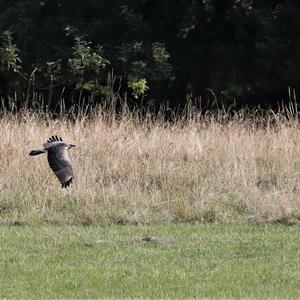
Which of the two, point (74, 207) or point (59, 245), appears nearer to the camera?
point (59, 245)

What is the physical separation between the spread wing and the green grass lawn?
0.89m

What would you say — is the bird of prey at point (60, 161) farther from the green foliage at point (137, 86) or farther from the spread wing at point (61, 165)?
the green foliage at point (137, 86)

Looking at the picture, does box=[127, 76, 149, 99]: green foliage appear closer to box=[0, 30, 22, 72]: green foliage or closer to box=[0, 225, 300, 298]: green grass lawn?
box=[0, 30, 22, 72]: green foliage

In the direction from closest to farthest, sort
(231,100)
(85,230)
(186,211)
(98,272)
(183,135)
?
(98,272)
(85,230)
(186,211)
(183,135)
(231,100)

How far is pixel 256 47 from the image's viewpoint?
883 inches

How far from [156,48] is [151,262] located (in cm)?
1317

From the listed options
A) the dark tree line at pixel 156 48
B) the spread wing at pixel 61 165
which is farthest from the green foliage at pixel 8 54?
the spread wing at pixel 61 165

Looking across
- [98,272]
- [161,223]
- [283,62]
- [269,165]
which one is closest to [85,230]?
[161,223]

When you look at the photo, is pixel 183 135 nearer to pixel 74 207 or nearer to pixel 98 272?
pixel 74 207

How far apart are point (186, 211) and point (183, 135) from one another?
13.4 ft

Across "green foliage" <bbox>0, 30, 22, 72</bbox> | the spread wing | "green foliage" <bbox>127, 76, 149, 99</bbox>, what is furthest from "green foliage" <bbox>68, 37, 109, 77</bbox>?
the spread wing

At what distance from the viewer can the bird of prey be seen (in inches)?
346

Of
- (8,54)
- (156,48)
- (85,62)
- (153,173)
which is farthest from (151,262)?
(156,48)

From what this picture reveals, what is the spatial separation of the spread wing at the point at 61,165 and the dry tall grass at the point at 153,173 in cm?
310
